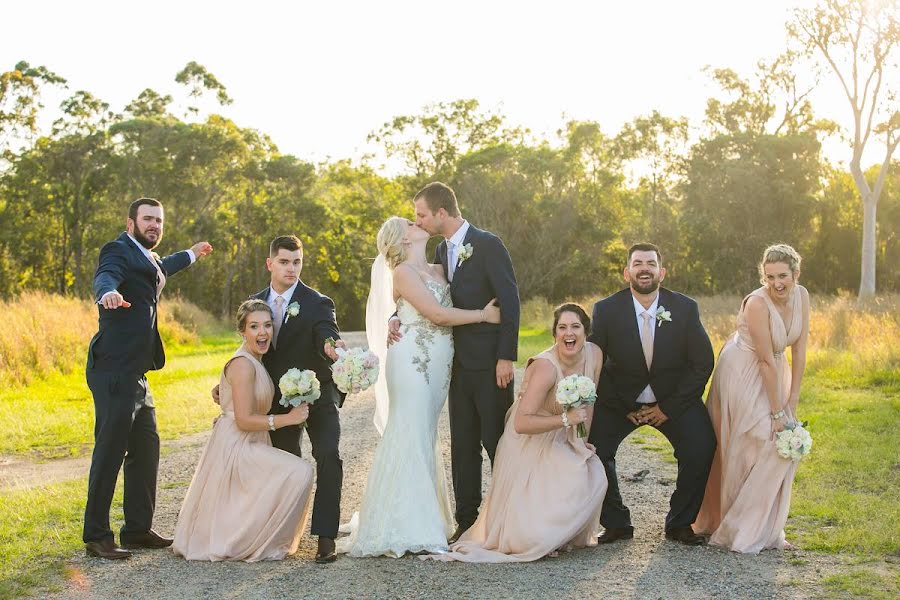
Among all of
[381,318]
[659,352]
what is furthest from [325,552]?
[659,352]

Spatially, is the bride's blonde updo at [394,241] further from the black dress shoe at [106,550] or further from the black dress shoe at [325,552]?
the black dress shoe at [106,550]

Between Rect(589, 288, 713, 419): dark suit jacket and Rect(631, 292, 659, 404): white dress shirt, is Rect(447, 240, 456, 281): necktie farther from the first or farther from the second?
Rect(631, 292, 659, 404): white dress shirt

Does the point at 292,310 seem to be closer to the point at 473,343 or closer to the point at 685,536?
the point at 473,343

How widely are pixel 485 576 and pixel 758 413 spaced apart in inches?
88.9

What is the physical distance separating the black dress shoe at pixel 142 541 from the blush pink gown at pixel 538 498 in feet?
6.30

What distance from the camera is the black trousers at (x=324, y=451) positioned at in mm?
6660

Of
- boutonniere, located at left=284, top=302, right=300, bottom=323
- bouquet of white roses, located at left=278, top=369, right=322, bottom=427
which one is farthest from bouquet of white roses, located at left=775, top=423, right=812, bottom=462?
boutonniere, located at left=284, top=302, right=300, bottom=323

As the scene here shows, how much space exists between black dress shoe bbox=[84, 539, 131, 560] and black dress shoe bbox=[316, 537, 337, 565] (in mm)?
1260

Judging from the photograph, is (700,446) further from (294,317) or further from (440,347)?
(294,317)

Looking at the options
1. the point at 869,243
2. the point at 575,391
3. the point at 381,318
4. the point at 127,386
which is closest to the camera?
the point at 575,391

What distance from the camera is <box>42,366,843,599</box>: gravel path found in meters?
5.79

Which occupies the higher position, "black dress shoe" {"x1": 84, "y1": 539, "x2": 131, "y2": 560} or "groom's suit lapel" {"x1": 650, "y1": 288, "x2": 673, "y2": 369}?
"groom's suit lapel" {"x1": 650, "y1": 288, "x2": 673, "y2": 369}

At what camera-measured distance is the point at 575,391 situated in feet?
21.6

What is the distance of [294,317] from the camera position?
7160 mm
